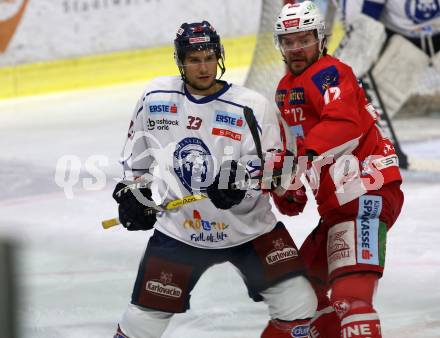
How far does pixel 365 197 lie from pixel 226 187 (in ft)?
1.35

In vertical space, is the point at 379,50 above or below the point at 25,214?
above

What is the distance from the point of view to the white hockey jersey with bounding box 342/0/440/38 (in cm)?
538

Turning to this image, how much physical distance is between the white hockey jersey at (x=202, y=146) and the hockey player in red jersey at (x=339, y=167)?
0.36 ft

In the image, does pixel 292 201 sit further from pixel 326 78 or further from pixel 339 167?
pixel 326 78

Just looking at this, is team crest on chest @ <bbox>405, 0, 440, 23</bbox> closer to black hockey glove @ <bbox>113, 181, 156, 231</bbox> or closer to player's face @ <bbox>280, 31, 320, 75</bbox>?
player's face @ <bbox>280, 31, 320, 75</bbox>

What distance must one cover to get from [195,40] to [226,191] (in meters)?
0.36

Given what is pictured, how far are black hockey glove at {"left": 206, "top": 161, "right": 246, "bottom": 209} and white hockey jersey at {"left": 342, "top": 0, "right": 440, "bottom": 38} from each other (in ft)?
11.0

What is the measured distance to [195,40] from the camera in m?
2.26

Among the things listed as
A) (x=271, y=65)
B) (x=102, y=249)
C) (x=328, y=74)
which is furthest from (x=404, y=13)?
(x=328, y=74)

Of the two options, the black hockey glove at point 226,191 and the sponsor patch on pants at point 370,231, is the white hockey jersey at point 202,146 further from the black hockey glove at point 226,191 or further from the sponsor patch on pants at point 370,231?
the sponsor patch on pants at point 370,231

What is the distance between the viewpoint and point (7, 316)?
3.29ft

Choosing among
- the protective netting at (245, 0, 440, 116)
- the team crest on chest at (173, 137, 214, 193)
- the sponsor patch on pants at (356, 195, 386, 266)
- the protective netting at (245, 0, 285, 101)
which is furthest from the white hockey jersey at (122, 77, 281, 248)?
the protective netting at (245, 0, 285, 101)

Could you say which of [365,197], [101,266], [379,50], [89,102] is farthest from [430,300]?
[89,102]

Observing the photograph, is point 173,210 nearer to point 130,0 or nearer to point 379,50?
point 379,50
